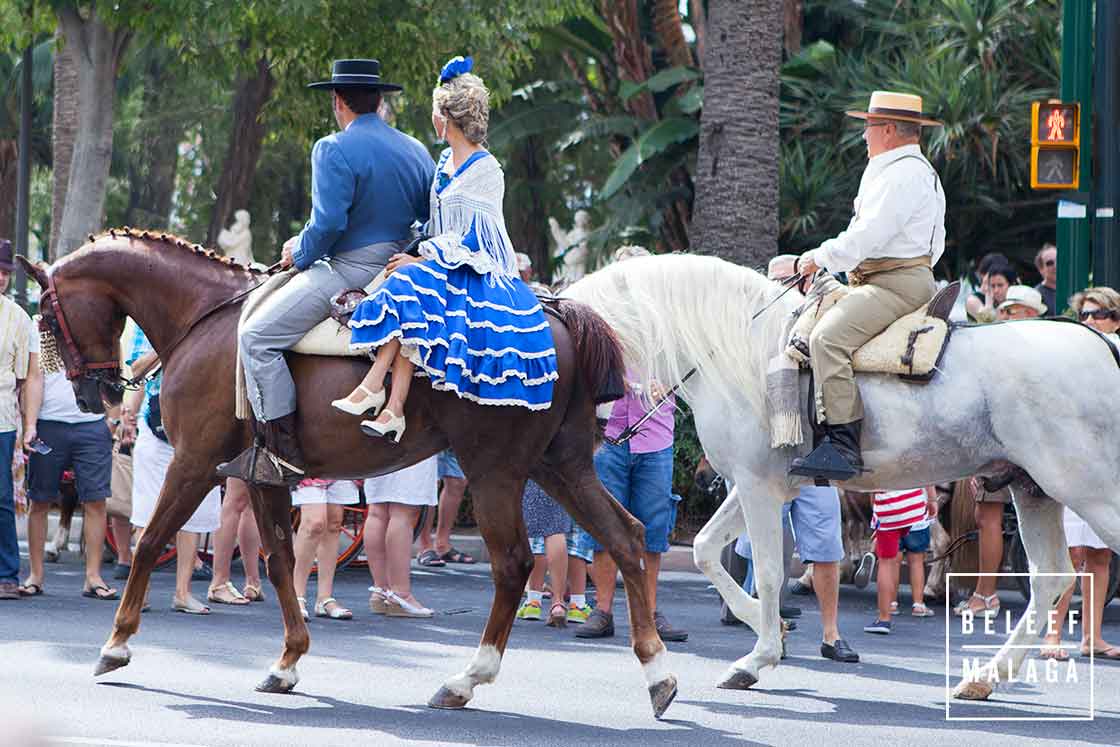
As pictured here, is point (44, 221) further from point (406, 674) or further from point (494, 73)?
point (406, 674)

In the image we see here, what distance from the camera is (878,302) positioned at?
7488 millimetres

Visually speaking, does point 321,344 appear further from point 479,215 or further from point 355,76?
point 355,76

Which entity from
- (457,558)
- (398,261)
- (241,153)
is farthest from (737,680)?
(241,153)

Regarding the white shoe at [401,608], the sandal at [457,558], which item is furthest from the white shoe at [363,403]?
→ the sandal at [457,558]

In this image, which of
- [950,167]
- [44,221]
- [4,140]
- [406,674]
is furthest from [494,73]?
[44,221]

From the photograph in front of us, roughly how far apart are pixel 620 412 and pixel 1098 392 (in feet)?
11.2

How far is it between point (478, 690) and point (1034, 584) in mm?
2784

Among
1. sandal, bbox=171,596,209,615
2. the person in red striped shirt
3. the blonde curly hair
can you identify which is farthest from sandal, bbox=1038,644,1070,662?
sandal, bbox=171,596,209,615

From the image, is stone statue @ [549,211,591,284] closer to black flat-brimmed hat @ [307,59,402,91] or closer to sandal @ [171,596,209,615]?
sandal @ [171,596,209,615]

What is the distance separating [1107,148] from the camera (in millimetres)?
13617

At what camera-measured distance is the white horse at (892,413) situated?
7250mm

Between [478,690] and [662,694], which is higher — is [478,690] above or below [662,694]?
below

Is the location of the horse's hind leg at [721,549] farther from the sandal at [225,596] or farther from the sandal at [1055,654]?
the sandal at [225,596]

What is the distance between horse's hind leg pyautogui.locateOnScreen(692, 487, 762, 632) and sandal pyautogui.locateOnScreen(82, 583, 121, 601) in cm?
480
